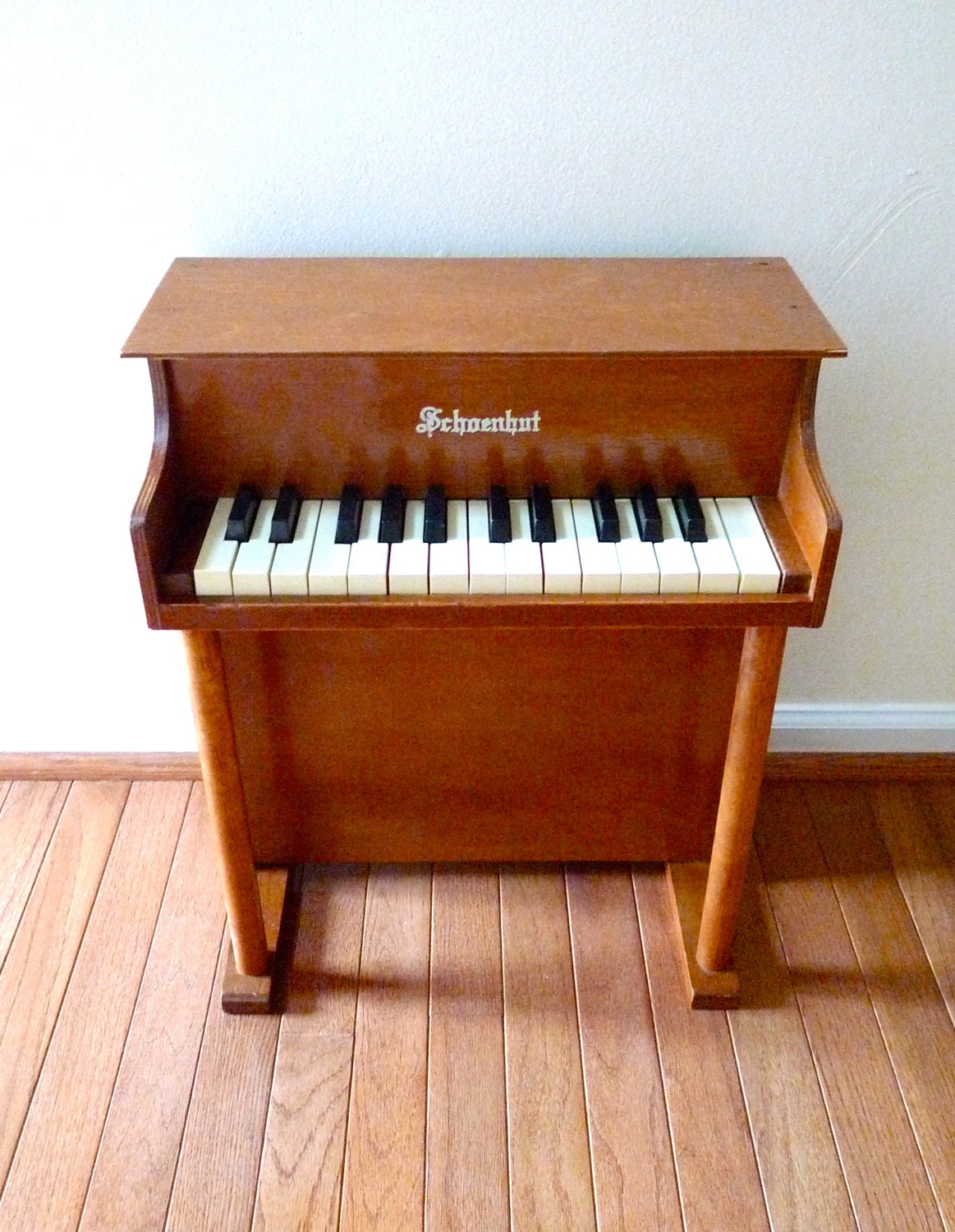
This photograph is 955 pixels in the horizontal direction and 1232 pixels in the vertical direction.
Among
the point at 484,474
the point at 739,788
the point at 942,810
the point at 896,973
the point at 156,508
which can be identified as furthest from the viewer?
the point at 942,810

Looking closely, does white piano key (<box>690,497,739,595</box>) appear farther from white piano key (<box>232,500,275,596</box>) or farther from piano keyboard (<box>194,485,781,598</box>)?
white piano key (<box>232,500,275,596</box>)

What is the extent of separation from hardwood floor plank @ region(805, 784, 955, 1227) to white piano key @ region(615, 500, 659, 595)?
81cm

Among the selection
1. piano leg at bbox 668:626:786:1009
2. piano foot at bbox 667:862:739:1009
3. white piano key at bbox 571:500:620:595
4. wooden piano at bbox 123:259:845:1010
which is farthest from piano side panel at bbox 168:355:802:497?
piano foot at bbox 667:862:739:1009

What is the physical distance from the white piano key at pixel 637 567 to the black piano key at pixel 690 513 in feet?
0.15

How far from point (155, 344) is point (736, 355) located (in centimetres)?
60

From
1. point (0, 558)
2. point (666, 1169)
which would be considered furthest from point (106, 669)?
point (666, 1169)

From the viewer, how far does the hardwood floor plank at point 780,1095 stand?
134 centimetres

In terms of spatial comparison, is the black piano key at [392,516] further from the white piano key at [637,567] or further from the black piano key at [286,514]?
the white piano key at [637,567]

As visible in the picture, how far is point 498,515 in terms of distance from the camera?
1.21 metres

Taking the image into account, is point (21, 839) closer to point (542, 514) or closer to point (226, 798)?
point (226, 798)

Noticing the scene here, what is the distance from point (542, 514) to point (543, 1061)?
76 cm

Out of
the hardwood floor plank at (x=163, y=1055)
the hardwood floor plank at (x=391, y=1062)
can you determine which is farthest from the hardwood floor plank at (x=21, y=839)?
the hardwood floor plank at (x=391, y=1062)

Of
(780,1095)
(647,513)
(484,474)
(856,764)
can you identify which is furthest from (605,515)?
(856,764)

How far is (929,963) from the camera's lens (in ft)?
5.32
